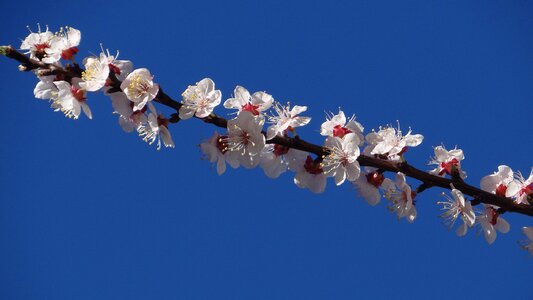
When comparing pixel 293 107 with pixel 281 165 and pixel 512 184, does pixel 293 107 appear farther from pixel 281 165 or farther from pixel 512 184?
pixel 512 184

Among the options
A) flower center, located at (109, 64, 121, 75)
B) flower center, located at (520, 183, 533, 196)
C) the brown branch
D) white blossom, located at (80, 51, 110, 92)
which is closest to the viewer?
white blossom, located at (80, 51, 110, 92)

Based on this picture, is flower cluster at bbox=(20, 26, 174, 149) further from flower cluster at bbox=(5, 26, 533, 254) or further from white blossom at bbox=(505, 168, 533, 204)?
white blossom at bbox=(505, 168, 533, 204)

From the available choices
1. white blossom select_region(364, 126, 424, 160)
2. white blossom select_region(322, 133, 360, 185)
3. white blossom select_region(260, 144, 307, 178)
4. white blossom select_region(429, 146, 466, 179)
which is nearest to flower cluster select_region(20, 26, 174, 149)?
white blossom select_region(260, 144, 307, 178)

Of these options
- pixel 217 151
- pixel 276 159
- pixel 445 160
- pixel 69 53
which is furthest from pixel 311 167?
pixel 69 53

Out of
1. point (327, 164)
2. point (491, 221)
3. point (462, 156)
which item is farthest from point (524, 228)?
point (327, 164)

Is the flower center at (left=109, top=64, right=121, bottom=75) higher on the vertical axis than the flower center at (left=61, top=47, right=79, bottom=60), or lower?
lower

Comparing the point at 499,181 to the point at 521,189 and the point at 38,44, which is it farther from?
the point at 38,44

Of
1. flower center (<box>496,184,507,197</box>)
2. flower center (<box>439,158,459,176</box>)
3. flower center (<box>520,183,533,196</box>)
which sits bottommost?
flower center (<box>520,183,533,196</box>)
